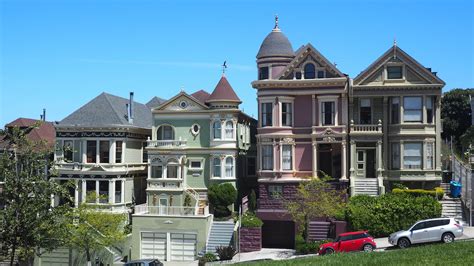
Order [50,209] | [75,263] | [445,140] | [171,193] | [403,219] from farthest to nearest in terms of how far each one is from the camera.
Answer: [445,140] → [171,193] → [75,263] → [403,219] → [50,209]

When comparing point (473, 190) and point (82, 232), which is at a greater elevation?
point (473, 190)

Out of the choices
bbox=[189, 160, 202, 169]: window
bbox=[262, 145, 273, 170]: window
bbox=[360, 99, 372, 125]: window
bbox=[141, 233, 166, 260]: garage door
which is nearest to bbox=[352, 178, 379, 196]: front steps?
bbox=[360, 99, 372, 125]: window

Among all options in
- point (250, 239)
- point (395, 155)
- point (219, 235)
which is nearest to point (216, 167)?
point (219, 235)

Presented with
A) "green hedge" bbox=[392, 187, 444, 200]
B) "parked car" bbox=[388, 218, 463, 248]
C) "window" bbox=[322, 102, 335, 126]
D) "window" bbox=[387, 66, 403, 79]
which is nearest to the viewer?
"parked car" bbox=[388, 218, 463, 248]

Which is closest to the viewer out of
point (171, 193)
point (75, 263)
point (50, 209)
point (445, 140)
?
point (50, 209)

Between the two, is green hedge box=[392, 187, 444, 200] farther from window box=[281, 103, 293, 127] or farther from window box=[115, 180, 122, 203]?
window box=[115, 180, 122, 203]

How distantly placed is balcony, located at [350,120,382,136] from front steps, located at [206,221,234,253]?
33.6 ft

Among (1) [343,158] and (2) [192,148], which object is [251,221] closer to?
(1) [343,158]

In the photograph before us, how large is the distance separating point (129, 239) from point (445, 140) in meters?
52.8

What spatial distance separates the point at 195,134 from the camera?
142ft

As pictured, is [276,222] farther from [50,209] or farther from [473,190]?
[50,209]

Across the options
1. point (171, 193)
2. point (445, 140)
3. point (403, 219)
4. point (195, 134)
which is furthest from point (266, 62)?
point (445, 140)

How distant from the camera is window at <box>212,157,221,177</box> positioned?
4249cm

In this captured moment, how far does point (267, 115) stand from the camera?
40906 mm
